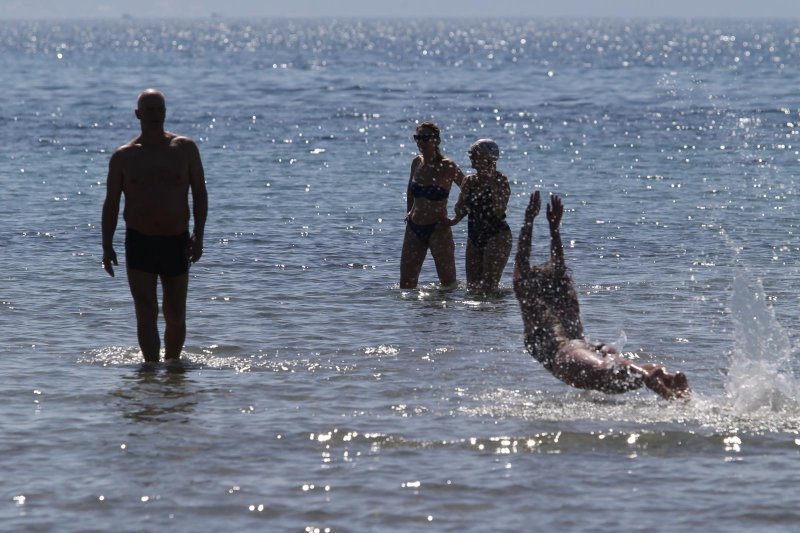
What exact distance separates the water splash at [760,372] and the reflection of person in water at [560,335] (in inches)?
19.8

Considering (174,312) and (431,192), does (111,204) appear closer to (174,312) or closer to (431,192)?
(174,312)

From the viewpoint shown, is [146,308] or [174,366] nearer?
[146,308]

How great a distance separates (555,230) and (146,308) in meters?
2.99

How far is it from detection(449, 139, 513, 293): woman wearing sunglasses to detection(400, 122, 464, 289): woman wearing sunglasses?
168mm

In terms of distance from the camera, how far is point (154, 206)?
949 centimetres

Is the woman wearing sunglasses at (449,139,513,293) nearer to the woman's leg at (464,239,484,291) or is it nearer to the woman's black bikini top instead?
the woman's leg at (464,239,484,291)

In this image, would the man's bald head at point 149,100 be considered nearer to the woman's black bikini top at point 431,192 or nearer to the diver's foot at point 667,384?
the diver's foot at point 667,384

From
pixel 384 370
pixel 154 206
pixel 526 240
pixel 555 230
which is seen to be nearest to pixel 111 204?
pixel 154 206

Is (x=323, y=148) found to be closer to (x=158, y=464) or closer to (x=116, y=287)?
(x=116, y=287)

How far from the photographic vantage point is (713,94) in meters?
49.5

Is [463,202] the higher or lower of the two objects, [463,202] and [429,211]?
the higher

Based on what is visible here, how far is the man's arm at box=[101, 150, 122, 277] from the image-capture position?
370 inches

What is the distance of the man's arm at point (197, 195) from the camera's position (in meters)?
9.49

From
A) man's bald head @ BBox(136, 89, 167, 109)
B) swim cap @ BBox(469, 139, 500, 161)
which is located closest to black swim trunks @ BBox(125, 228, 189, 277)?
man's bald head @ BBox(136, 89, 167, 109)
